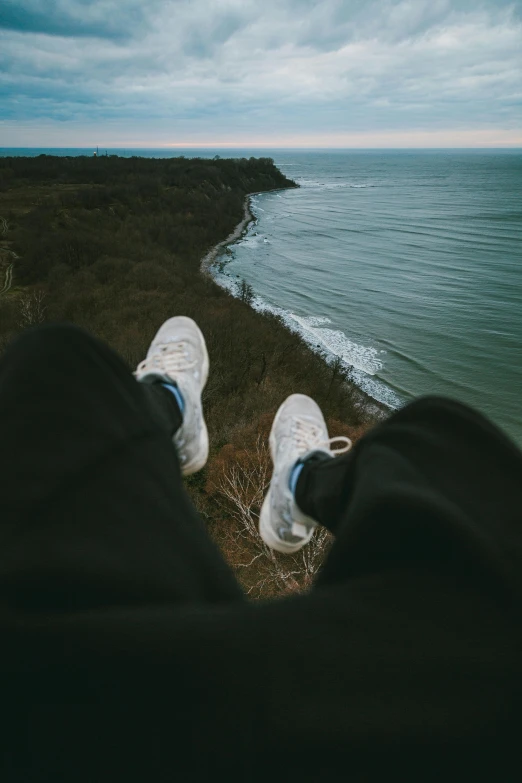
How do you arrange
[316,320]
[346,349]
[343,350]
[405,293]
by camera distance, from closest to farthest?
1. [343,350]
2. [346,349]
3. [316,320]
4. [405,293]

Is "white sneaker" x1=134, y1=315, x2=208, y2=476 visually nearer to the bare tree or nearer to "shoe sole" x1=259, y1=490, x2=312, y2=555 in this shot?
"shoe sole" x1=259, y1=490, x2=312, y2=555

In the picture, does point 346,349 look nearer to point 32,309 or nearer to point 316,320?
point 316,320

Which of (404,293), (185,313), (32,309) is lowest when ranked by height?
(185,313)

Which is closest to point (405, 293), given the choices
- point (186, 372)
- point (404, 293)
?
point (404, 293)

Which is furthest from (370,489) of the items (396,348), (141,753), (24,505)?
(396,348)

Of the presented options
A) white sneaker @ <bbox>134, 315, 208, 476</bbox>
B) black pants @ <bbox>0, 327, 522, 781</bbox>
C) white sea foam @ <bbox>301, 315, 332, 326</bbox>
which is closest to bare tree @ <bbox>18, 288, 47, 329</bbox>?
white sneaker @ <bbox>134, 315, 208, 476</bbox>

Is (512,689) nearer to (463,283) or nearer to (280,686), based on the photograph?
(280,686)
